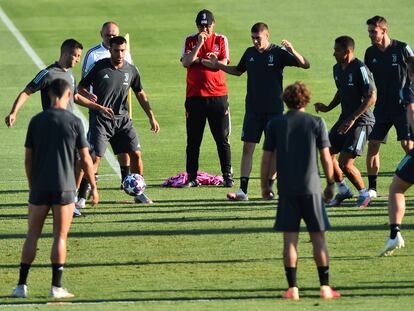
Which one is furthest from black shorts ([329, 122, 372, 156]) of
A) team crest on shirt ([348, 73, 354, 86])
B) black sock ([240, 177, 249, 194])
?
black sock ([240, 177, 249, 194])

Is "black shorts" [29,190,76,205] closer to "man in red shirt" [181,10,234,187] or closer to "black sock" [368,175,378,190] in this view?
"black sock" [368,175,378,190]

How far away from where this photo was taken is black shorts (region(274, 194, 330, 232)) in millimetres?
13328

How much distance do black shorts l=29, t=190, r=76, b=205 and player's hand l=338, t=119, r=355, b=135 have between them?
222 inches

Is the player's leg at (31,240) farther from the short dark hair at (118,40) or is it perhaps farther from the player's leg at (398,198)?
the short dark hair at (118,40)

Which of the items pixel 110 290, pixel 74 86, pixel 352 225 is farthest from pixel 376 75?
pixel 110 290

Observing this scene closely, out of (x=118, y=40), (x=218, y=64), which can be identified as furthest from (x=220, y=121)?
(x=118, y=40)

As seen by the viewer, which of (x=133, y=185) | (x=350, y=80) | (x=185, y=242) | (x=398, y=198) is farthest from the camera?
(x=133, y=185)

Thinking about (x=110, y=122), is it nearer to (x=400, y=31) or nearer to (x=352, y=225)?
(x=352, y=225)

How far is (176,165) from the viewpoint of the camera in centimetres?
2286

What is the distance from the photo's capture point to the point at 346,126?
1830 cm

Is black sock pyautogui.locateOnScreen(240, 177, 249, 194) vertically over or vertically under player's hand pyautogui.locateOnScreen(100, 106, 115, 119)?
under

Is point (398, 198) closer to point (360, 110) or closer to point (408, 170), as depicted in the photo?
point (408, 170)

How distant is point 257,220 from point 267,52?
9.50 feet

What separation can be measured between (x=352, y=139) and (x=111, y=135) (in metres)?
3.32
